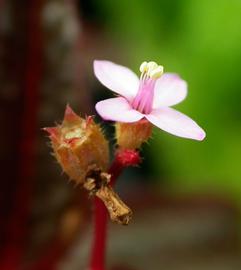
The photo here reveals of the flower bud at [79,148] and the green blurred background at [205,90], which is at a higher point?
the green blurred background at [205,90]

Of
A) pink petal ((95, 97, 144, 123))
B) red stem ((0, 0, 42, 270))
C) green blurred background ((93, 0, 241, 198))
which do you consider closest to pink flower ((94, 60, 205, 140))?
pink petal ((95, 97, 144, 123))

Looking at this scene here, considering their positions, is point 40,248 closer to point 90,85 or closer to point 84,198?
point 84,198

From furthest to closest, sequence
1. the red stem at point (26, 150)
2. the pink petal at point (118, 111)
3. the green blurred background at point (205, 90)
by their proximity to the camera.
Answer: the green blurred background at point (205, 90)
the red stem at point (26, 150)
the pink petal at point (118, 111)

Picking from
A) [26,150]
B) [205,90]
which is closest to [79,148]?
[26,150]

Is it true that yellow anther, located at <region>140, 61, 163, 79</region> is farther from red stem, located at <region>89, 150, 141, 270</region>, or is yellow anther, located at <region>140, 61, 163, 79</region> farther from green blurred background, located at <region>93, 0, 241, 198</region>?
green blurred background, located at <region>93, 0, 241, 198</region>

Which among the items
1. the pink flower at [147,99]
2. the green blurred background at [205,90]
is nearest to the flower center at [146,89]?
the pink flower at [147,99]

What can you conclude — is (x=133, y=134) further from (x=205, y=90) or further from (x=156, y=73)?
(x=205, y=90)

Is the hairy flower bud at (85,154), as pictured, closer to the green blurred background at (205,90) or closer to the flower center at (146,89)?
the flower center at (146,89)

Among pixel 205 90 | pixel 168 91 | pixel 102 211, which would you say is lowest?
pixel 102 211

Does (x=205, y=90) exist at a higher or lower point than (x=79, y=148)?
higher
